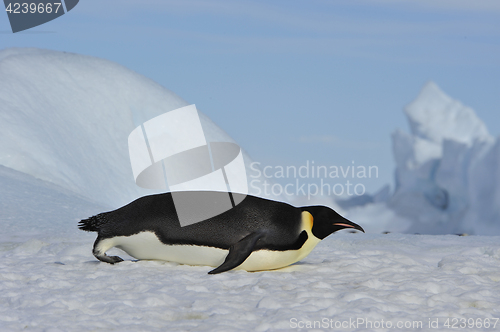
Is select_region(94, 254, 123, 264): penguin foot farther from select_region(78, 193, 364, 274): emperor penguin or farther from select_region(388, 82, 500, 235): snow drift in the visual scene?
select_region(388, 82, 500, 235): snow drift

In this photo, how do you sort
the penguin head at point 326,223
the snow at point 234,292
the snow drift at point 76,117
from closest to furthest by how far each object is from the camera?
the snow at point 234,292, the penguin head at point 326,223, the snow drift at point 76,117

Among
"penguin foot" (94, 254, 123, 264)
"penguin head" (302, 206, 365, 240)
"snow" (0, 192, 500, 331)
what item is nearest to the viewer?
"snow" (0, 192, 500, 331)

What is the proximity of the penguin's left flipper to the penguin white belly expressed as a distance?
0.37 ft

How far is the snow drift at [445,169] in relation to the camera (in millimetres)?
13547

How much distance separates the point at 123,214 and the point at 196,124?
345 inches

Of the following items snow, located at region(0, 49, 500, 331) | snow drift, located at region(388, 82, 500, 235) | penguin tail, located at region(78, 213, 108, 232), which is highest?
penguin tail, located at region(78, 213, 108, 232)

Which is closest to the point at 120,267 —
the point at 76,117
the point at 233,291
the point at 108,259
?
the point at 108,259

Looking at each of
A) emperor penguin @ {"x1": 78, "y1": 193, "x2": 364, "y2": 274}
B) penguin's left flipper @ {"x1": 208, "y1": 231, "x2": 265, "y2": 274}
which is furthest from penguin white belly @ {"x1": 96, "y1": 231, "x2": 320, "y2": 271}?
penguin's left flipper @ {"x1": 208, "y1": 231, "x2": 265, "y2": 274}

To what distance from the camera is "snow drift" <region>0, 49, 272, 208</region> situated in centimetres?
864

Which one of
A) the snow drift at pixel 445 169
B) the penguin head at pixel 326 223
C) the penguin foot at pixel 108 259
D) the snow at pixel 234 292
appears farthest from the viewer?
the snow drift at pixel 445 169

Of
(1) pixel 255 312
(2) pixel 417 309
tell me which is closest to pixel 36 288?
(1) pixel 255 312

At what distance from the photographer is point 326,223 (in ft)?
11.5

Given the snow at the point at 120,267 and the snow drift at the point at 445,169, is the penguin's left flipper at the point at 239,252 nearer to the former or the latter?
the snow at the point at 120,267

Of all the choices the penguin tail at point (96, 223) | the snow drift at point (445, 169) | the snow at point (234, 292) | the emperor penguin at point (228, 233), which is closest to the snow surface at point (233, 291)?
the snow at point (234, 292)
